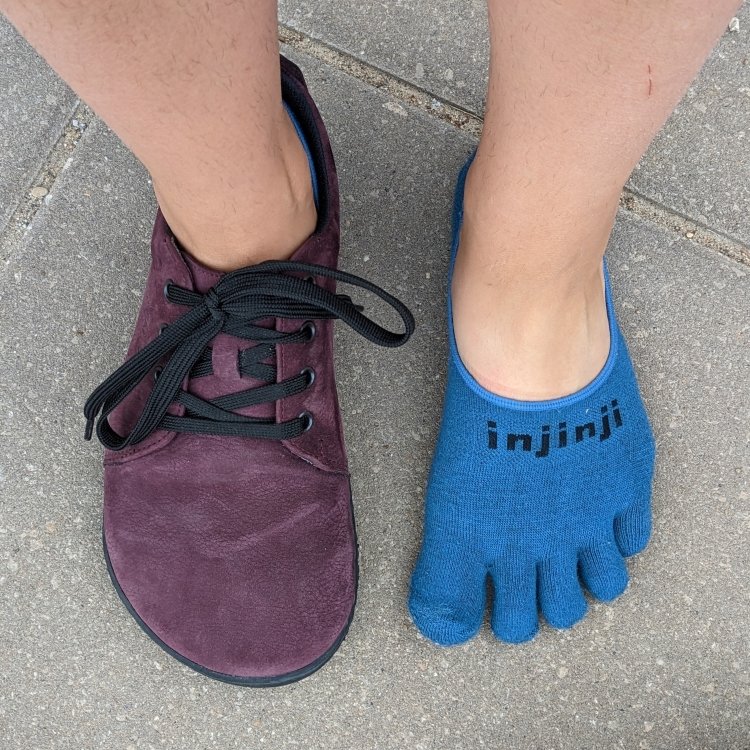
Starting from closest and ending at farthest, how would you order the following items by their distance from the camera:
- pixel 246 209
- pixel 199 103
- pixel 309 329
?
pixel 199 103 → pixel 246 209 → pixel 309 329

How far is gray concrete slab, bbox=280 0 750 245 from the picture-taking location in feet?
3.52

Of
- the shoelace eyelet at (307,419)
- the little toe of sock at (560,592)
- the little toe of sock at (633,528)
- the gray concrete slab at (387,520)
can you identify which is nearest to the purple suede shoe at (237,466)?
the shoelace eyelet at (307,419)

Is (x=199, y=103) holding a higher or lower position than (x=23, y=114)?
higher

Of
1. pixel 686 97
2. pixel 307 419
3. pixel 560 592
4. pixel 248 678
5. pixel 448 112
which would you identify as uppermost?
pixel 686 97

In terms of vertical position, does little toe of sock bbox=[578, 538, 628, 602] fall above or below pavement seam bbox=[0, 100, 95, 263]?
below

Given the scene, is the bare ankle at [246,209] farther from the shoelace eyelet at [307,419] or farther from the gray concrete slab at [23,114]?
the gray concrete slab at [23,114]

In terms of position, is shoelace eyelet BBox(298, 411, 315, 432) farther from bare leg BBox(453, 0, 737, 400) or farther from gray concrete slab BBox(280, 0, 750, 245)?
gray concrete slab BBox(280, 0, 750, 245)

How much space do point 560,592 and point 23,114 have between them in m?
1.01

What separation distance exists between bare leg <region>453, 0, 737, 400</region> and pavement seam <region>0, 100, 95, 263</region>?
608 millimetres

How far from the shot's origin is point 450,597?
95cm

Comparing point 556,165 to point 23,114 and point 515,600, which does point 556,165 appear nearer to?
point 515,600

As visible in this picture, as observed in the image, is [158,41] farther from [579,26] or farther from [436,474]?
[436,474]

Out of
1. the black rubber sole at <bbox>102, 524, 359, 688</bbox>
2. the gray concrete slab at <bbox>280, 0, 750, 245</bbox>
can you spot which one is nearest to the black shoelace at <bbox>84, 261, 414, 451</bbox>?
the black rubber sole at <bbox>102, 524, 359, 688</bbox>

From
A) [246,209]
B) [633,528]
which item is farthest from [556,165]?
[633,528]
